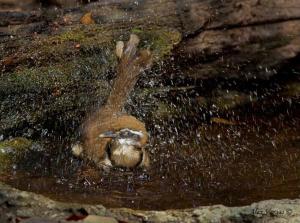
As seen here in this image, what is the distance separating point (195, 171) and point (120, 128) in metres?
0.73

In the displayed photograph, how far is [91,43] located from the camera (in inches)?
194

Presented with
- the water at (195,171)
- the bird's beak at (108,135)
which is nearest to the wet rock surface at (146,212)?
the water at (195,171)

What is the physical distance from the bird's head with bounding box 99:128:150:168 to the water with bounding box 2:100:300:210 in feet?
0.27

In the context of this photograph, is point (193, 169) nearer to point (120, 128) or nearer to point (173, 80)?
point (120, 128)

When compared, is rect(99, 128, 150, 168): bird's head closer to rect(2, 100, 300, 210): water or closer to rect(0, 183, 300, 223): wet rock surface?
rect(2, 100, 300, 210): water

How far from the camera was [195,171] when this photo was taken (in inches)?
156

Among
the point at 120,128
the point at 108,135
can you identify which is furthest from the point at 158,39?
the point at 108,135

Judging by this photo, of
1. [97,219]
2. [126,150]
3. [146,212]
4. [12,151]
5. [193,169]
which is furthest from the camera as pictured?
[12,151]

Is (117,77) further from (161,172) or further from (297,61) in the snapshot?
(297,61)

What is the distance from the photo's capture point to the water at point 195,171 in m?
3.04

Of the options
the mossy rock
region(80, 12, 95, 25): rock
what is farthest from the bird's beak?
region(80, 12, 95, 25): rock

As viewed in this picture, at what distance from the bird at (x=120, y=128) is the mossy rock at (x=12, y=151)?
507mm

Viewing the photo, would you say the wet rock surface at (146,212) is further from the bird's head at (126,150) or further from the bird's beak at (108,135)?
the bird's beak at (108,135)

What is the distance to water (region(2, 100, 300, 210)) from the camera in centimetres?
304
